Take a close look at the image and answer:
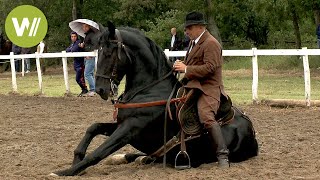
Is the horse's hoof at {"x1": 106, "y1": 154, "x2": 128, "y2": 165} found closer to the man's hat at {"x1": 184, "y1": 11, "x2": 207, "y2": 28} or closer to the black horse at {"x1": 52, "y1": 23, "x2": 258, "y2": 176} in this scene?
the black horse at {"x1": 52, "y1": 23, "x2": 258, "y2": 176}

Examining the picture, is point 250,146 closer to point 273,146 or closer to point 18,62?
point 273,146

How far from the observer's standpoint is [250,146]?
8656mm

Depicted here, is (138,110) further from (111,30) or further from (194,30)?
(194,30)

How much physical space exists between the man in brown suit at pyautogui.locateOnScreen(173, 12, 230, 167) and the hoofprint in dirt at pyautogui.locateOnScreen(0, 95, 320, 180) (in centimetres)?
40

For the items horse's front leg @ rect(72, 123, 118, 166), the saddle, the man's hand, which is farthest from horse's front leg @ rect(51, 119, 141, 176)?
the man's hand

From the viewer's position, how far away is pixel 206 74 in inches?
312

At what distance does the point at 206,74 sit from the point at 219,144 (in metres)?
0.84

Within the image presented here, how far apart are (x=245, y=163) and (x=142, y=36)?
2.04m

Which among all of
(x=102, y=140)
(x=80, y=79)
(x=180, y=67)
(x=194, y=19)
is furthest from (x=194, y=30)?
(x=80, y=79)

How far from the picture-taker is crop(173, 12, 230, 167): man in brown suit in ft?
26.0

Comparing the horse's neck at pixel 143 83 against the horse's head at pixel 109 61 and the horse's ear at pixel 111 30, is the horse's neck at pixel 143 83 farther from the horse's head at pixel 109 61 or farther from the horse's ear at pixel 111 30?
the horse's ear at pixel 111 30

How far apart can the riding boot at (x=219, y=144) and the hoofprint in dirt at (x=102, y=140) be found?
13cm

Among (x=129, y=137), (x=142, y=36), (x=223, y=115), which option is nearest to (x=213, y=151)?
(x=223, y=115)

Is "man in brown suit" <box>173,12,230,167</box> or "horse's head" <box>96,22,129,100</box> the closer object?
"horse's head" <box>96,22,129,100</box>
